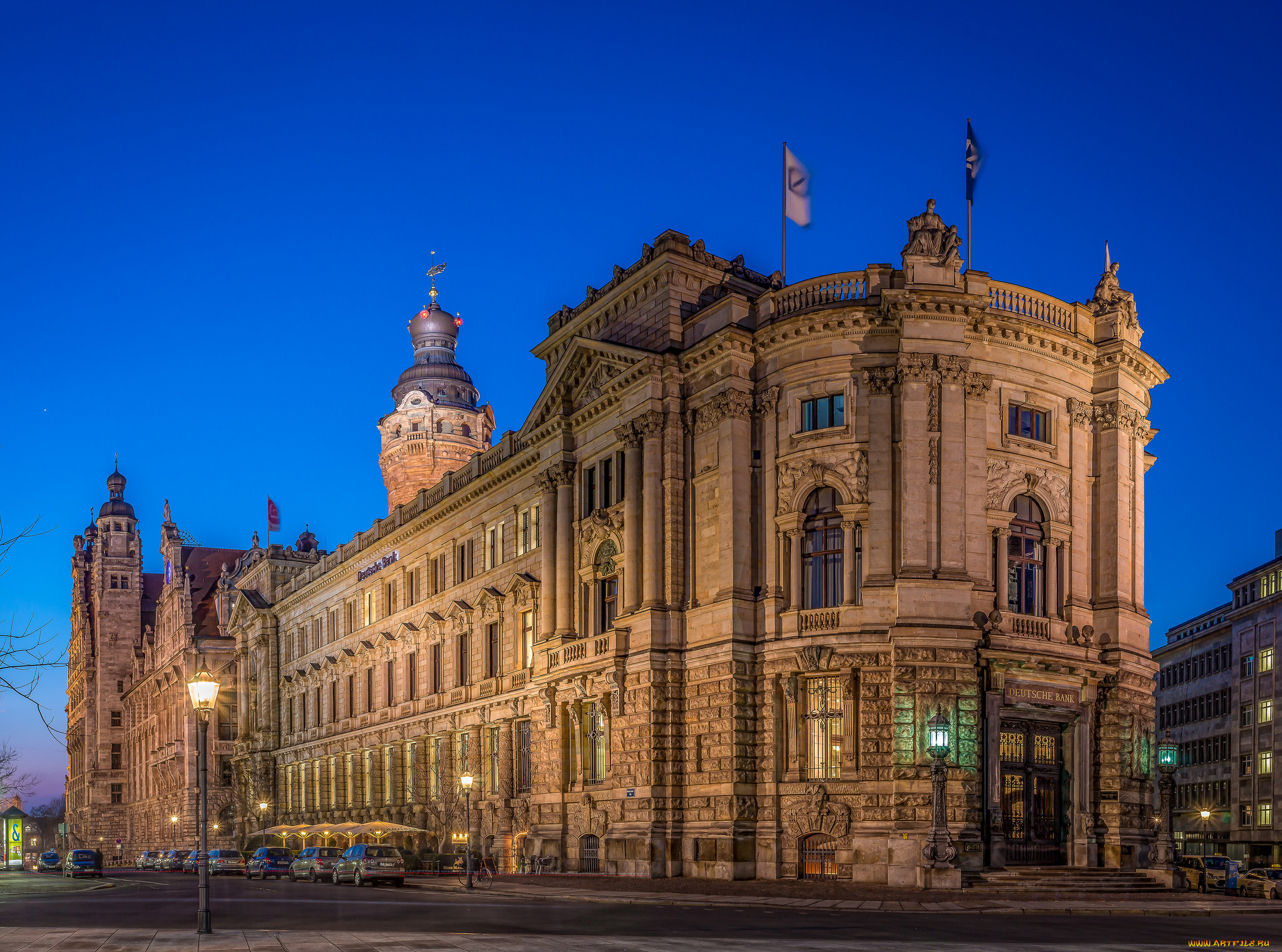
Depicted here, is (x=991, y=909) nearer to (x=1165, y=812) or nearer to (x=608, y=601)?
(x=1165, y=812)

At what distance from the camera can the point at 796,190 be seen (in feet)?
167

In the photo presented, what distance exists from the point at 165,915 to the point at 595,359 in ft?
95.2

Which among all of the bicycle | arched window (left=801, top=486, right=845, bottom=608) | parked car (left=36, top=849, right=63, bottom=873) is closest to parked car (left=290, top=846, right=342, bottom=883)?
the bicycle

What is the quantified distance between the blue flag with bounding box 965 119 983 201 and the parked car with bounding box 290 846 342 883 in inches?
1369

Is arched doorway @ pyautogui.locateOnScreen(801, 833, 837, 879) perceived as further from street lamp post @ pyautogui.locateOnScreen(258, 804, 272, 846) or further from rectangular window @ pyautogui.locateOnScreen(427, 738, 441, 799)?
street lamp post @ pyautogui.locateOnScreen(258, 804, 272, 846)

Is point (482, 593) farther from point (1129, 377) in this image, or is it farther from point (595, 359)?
point (1129, 377)

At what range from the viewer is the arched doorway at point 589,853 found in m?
52.1

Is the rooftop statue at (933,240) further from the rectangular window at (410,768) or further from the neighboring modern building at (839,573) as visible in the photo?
the rectangular window at (410,768)

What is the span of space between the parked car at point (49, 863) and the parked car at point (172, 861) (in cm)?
604

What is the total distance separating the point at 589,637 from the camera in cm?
5394

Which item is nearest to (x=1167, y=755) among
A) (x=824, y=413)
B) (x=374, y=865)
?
(x=824, y=413)

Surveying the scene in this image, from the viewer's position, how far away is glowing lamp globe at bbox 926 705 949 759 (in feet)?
137

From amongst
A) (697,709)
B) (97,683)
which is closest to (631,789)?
(697,709)

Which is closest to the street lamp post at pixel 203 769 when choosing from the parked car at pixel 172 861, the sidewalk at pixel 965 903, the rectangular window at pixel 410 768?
the sidewalk at pixel 965 903
